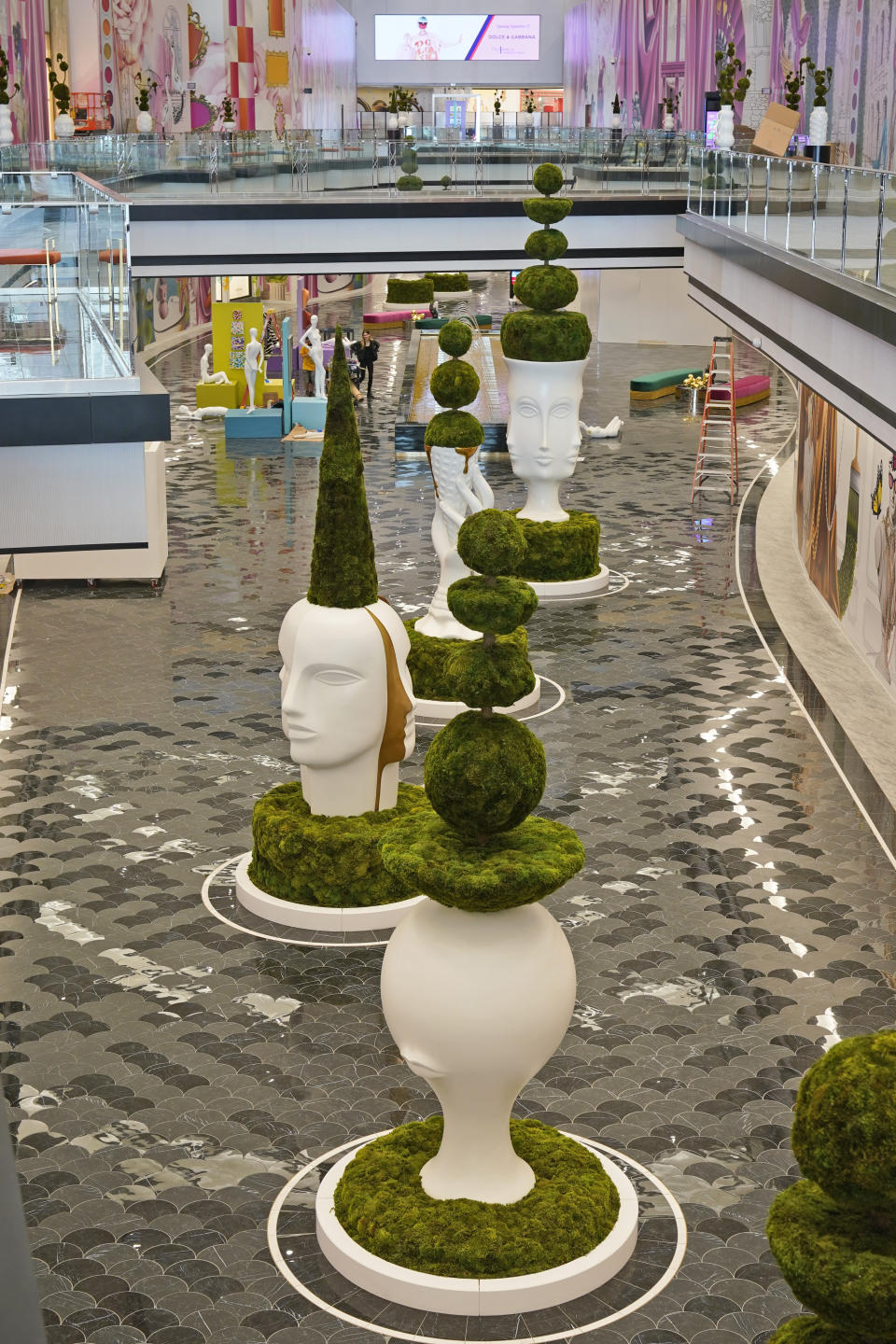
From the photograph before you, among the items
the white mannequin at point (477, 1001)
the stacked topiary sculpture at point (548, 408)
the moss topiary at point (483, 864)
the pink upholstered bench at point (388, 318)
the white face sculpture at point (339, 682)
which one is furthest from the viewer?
the pink upholstered bench at point (388, 318)

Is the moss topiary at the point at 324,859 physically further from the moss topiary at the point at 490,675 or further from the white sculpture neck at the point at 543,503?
the white sculpture neck at the point at 543,503

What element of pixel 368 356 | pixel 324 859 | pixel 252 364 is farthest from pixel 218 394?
pixel 324 859

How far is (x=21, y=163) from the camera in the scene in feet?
72.4

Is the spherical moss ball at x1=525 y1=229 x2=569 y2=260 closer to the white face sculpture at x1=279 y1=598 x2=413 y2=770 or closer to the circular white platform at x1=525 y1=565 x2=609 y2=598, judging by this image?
the circular white platform at x1=525 y1=565 x2=609 y2=598

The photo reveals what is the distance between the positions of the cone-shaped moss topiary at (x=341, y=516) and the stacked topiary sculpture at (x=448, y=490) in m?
3.18

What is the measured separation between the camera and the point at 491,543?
19.6 ft

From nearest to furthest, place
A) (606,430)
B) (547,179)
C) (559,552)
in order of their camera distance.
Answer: (559,552), (547,179), (606,430)

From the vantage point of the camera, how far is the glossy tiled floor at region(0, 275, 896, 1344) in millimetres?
6305

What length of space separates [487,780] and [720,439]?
53.4 ft

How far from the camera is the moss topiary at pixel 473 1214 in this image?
6.00m

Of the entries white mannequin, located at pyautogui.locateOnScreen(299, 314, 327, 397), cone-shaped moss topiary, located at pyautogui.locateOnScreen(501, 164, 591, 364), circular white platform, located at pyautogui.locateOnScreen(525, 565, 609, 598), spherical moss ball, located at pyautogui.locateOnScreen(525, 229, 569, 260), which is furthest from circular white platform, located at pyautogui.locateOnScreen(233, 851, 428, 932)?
white mannequin, located at pyautogui.locateOnScreen(299, 314, 327, 397)

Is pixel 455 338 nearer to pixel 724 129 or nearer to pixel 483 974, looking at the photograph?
pixel 483 974

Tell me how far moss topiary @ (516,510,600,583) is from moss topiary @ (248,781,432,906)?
708 cm

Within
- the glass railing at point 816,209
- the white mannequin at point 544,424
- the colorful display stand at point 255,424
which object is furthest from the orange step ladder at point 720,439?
the colorful display stand at point 255,424
